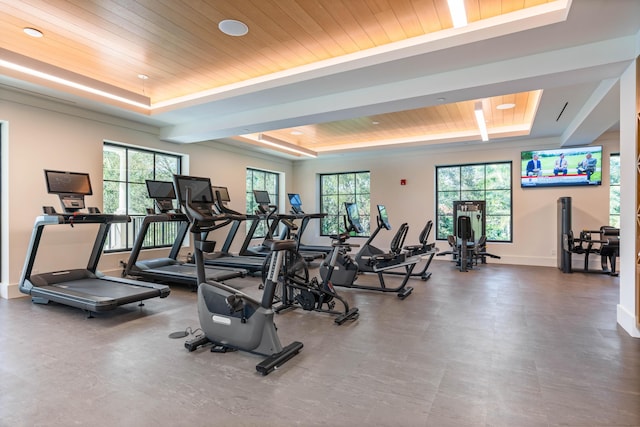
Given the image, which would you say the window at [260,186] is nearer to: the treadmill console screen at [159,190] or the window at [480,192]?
the treadmill console screen at [159,190]

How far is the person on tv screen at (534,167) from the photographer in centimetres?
773

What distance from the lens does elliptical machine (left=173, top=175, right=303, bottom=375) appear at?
108 inches

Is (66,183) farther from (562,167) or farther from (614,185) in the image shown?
(614,185)

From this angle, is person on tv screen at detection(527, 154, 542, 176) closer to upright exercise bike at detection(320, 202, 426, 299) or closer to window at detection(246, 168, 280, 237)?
upright exercise bike at detection(320, 202, 426, 299)

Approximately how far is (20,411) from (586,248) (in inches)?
349

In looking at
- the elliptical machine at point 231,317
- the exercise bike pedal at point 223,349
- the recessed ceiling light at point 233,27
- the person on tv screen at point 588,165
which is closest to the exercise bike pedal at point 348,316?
the elliptical machine at point 231,317

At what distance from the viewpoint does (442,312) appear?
4.16 m

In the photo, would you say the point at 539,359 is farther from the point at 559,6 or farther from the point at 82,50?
the point at 82,50

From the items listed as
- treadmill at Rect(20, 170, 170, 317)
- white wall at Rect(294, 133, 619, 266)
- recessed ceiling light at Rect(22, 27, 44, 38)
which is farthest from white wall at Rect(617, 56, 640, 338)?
recessed ceiling light at Rect(22, 27, 44, 38)

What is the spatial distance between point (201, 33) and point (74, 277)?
3864 mm

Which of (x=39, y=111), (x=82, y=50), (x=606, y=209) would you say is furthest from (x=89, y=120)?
(x=606, y=209)

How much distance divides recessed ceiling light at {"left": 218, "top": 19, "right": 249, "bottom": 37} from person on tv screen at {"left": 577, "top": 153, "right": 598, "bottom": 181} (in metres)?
7.49

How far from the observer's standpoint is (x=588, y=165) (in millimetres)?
7254

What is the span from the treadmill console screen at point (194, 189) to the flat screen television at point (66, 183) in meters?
2.54
